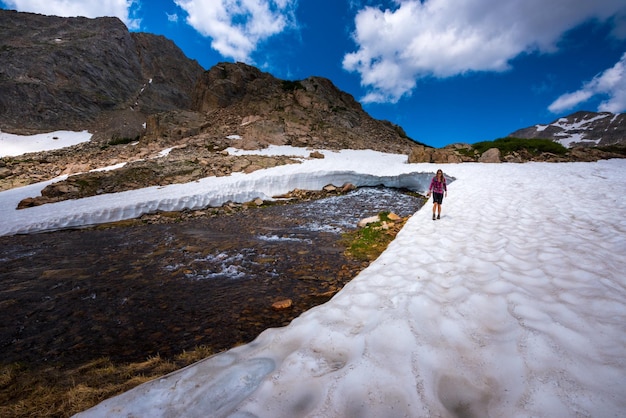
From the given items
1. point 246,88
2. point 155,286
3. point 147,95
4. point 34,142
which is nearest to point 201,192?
point 155,286

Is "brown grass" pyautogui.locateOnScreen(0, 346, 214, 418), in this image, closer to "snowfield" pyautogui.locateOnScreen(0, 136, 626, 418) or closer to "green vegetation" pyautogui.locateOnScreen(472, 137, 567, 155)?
"snowfield" pyautogui.locateOnScreen(0, 136, 626, 418)

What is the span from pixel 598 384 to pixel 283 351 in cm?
255

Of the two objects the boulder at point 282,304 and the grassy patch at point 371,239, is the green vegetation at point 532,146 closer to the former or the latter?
the grassy patch at point 371,239

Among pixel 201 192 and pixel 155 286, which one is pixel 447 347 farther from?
pixel 201 192

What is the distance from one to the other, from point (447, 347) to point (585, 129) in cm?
22360

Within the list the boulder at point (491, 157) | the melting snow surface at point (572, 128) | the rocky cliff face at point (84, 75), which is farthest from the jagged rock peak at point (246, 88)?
the melting snow surface at point (572, 128)

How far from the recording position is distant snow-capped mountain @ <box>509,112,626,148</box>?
5128 inches

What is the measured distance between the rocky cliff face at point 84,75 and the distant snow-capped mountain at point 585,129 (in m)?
174

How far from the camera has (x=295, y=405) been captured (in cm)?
197

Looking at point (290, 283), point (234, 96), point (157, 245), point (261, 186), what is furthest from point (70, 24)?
point (290, 283)

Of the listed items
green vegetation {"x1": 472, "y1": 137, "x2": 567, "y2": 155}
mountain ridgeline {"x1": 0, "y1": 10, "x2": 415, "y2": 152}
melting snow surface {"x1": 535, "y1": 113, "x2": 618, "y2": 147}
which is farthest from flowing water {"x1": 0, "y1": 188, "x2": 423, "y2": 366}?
melting snow surface {"x1": 535, "y1": 113, "x2": 618, "y2": 147}

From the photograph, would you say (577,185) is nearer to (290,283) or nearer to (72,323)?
(290,283)

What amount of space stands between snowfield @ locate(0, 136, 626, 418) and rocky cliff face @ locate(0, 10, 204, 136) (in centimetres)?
7179

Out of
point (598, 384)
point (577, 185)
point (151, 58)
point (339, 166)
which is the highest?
point (151, 58)
